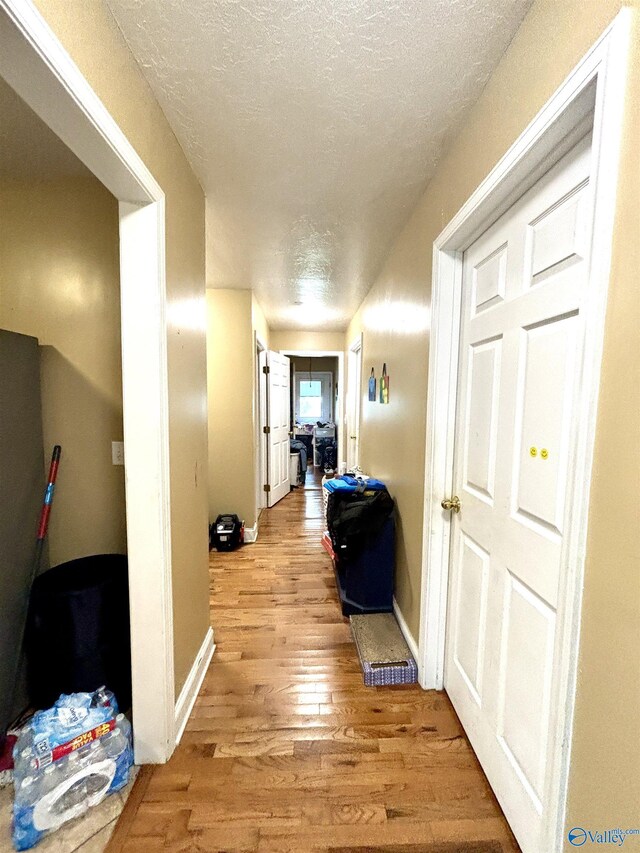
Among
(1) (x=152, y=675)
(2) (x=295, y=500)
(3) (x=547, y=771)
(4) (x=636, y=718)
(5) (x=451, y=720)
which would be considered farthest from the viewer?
(2) (x=295, y=500)

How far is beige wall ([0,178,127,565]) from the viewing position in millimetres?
1486

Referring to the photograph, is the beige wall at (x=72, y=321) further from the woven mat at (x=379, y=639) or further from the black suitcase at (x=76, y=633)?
the woven mat at (x=379, y=639)

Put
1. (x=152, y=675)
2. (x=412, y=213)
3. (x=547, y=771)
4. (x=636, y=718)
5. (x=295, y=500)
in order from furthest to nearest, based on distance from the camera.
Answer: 1. (x=295, y=500)
2. (x=412, y=213)
3. (x=152, y=675)
4. (x=547, y=771)
5. (x=636, y=718)

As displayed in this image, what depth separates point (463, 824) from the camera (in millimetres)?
1092

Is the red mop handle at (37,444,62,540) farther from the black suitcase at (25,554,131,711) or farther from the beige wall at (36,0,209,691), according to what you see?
the beige wall at (36,0,209,691)

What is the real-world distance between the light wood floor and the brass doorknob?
90 centimetres

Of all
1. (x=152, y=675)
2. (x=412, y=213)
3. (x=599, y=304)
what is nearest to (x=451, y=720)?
(x=152, y=675)

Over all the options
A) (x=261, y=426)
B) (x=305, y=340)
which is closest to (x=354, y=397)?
(x=261, y=426)

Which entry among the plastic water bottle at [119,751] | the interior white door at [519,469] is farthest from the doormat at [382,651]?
the plastic water bottle at [119,751]

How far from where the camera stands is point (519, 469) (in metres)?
1.05

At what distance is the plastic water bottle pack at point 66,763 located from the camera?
1040 mm

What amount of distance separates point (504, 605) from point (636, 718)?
1.71ft

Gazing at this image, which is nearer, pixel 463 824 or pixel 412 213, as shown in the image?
pixel 463 824

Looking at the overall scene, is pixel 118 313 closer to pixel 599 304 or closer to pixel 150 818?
pixel 599 304
